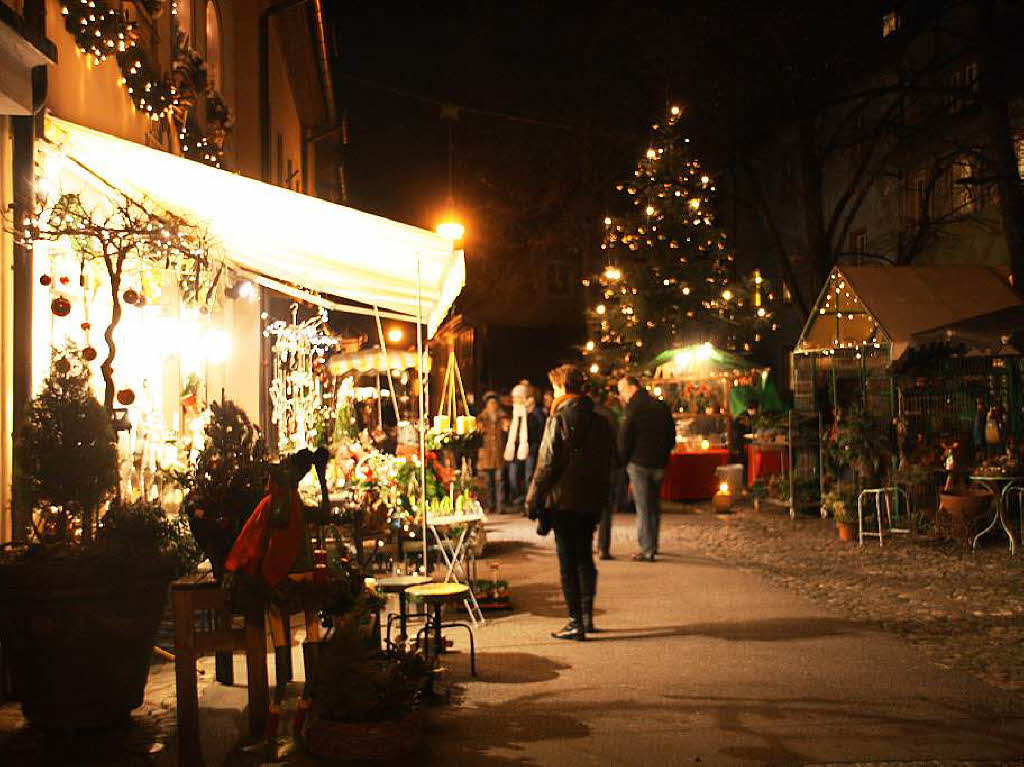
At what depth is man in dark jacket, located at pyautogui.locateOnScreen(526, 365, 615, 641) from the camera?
8.26 m

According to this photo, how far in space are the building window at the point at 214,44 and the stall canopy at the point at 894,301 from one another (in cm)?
942

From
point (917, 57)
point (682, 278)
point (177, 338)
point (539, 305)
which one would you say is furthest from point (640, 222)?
point (177, 338)

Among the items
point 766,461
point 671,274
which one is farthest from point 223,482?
point 671,274

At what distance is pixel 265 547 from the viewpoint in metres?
5.49

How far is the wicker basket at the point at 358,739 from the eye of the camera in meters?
5.25

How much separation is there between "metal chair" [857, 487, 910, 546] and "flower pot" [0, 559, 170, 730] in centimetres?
1004

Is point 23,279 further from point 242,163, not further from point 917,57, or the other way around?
point 917,57

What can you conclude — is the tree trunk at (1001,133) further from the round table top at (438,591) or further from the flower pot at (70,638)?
the flower pot at (70,638)

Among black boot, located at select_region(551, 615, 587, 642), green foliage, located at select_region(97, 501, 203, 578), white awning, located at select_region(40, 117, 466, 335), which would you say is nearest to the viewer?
green foliage, located at select_region(97, 501, 203, 578)

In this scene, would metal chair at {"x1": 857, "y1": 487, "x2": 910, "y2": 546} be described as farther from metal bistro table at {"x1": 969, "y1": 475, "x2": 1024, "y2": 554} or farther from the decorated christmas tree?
the decorated christmas tree

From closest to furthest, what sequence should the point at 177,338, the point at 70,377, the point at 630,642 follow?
the point at 70,377 → the point at 630,642 → the point at 177,338

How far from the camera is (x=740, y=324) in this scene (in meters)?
27.7

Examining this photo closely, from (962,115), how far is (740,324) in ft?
27.0

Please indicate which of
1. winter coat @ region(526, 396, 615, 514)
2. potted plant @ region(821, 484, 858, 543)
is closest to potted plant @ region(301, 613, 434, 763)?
winter coat @ region(526, 396, 615, 514)
